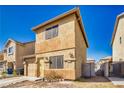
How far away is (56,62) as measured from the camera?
12758 millimetres

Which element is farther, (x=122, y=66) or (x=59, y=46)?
(x=122, y=66)

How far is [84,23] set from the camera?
13.8m

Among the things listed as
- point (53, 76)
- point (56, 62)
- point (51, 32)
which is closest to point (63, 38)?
point (51, 32)

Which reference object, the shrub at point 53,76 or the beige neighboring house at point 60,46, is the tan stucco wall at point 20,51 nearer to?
the beige neighboring house at point 60,46

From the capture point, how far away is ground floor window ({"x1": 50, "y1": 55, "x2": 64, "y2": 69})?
40.7 ft

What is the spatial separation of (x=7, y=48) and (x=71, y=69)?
1514cm

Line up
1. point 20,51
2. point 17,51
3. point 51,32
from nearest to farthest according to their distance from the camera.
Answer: point 51,32 → point 17,51 → point 20,51

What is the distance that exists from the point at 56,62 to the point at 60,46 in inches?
60.1

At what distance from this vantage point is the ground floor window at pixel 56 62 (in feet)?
40.7

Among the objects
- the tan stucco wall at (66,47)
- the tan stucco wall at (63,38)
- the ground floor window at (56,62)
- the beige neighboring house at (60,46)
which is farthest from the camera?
the ground floor window at (56,62)

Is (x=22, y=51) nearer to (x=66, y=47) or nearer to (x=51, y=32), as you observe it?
(x=51, y=32)

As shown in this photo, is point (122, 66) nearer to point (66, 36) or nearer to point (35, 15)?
point (66, 36)

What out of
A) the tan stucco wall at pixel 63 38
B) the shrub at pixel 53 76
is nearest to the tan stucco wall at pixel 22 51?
the tan stucco wall at pixel 63 38
